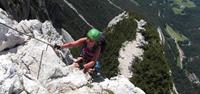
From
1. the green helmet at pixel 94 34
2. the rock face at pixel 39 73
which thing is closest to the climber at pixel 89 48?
the green helmet at pixel 94 34

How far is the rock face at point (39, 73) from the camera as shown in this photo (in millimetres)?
20328

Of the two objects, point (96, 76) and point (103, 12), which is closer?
point (96, 76)

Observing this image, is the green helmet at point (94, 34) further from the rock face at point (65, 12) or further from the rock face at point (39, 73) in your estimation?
the rock face at point (65, 12)

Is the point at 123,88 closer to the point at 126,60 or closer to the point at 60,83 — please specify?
the point at 60,83

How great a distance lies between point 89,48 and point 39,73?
3.34 m

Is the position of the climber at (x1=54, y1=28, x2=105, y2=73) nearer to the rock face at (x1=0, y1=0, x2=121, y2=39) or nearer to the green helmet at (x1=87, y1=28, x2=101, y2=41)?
the green helmet at (x1=87, y1=28, x2=101, y2=41)

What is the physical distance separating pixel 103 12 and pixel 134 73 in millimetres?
109185

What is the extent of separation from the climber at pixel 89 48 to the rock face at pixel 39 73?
0.64 metres

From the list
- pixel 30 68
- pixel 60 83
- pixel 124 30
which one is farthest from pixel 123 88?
pixel 124 30

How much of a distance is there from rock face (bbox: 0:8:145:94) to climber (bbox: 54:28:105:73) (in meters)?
0.64

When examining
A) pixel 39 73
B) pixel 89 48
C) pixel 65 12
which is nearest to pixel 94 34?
pixel 89 48

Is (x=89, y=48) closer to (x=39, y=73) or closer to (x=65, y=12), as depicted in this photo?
(x=39, y=73)

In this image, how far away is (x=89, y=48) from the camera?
2466cm

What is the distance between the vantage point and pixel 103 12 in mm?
167125
